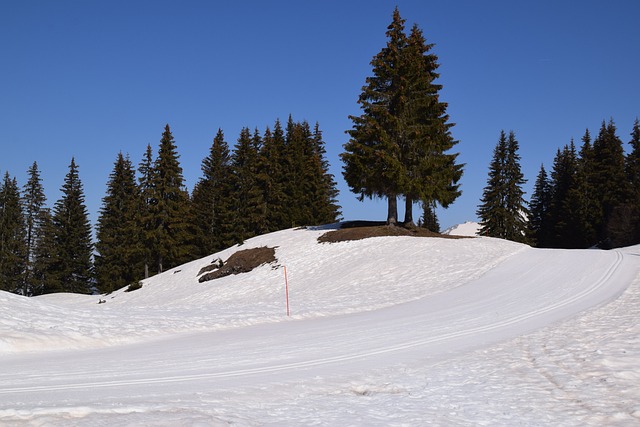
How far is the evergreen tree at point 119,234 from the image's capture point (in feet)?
149

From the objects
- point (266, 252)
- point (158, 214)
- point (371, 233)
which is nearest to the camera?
point (371, 233)

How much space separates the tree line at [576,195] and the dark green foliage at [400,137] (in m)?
22.1

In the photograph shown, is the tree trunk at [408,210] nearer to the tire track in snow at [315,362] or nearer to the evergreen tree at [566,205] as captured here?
the tire track in snow at [315,362]

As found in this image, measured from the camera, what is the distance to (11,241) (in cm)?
5041

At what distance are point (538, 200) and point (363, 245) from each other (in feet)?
156

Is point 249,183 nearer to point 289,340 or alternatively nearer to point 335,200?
point 335,200

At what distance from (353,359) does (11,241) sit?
5583 cm

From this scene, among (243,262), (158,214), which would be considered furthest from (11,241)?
(243,262)

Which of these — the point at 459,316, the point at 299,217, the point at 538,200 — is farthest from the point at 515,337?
the point at 538,200

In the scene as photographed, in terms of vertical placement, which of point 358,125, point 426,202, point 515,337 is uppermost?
point 358,125

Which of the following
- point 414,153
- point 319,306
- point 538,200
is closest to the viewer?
point 319,306

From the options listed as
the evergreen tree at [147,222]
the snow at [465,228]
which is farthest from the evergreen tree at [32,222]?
the snow at [465,228]

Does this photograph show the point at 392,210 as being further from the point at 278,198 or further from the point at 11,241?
the point at 11,241

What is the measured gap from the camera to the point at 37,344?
8.41 metres
